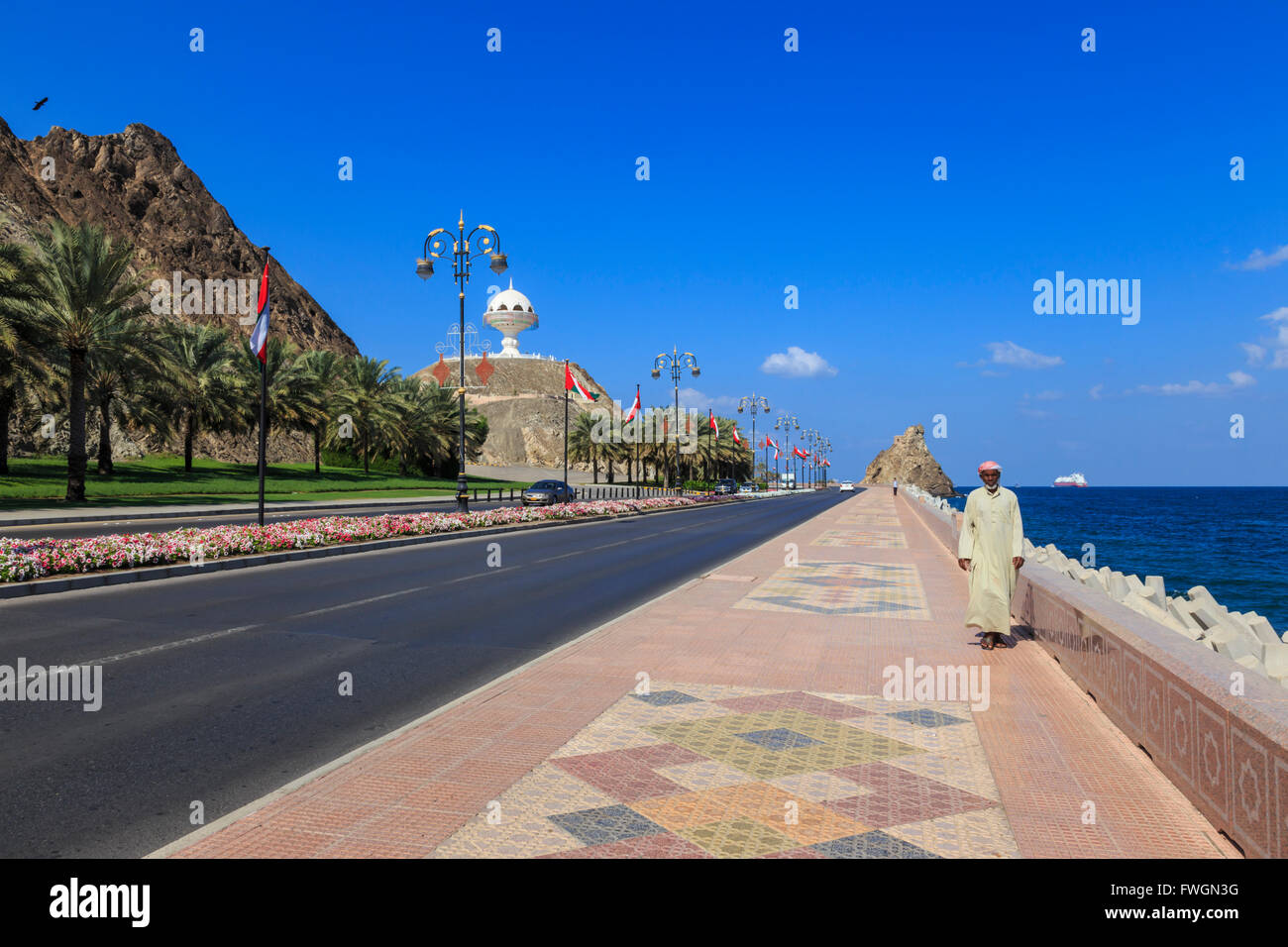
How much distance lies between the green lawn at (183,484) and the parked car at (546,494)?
9.89 metres

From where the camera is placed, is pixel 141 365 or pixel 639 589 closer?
pixel 639 589

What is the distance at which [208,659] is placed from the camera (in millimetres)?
8109

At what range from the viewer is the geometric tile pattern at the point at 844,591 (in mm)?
11461

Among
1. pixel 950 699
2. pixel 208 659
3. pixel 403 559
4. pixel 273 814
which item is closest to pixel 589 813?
pixel 273 814

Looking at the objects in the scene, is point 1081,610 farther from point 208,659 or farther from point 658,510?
point 658,510

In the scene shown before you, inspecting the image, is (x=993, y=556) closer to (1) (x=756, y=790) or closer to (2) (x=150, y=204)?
(1) (x=756, y=790)

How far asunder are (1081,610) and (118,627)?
33.0 feet

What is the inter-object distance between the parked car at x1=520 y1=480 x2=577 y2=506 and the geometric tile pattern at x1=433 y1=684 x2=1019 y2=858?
119ft

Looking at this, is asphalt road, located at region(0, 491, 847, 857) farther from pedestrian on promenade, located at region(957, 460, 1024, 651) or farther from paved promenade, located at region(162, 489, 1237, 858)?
pedestrian on promenade, located at region(957, 460, 1024, 651)

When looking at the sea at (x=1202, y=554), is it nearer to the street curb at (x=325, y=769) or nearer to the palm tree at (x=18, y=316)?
the street curb at (x=325, y=769)

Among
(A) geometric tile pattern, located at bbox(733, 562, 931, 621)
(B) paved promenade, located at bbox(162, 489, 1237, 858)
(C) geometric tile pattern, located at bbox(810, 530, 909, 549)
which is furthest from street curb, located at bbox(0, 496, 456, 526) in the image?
(B) paved promenade, located at bbox(162, 489, 1237, 858)

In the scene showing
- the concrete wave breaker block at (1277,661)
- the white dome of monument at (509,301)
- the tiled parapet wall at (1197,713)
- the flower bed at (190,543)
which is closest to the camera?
the tiled parapet wall at (1197,713)

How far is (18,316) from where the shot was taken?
2781cm
